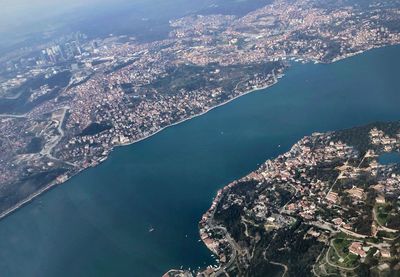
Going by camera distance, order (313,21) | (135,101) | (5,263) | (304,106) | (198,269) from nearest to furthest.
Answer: (198,269), (5,263), (304,106), (135,101), (313,21)

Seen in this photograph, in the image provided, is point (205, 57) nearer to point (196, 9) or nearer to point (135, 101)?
point (135, 101)

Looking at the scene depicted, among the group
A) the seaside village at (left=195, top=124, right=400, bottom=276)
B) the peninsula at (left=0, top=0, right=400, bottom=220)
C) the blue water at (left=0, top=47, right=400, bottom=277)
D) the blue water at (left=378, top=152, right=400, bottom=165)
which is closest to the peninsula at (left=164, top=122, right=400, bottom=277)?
the seaside village at (left=195, top=124, right=400, bottom=276)

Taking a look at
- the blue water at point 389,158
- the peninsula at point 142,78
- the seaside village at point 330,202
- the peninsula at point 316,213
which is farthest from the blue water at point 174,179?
the blue water at point 389,158

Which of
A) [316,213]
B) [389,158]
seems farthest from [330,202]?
[389,158]

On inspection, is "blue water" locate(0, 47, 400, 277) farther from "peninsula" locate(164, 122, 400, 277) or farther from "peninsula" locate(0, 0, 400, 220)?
"peninsula" locate(0, 0, 400, 220)

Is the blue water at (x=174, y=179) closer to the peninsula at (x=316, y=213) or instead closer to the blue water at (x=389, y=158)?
the peninsula at (x=316, y=213)

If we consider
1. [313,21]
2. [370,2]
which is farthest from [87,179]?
[370,2]

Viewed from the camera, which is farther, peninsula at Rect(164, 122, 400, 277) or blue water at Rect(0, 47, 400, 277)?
blue water at Rect(0, 47, 400, 277)
